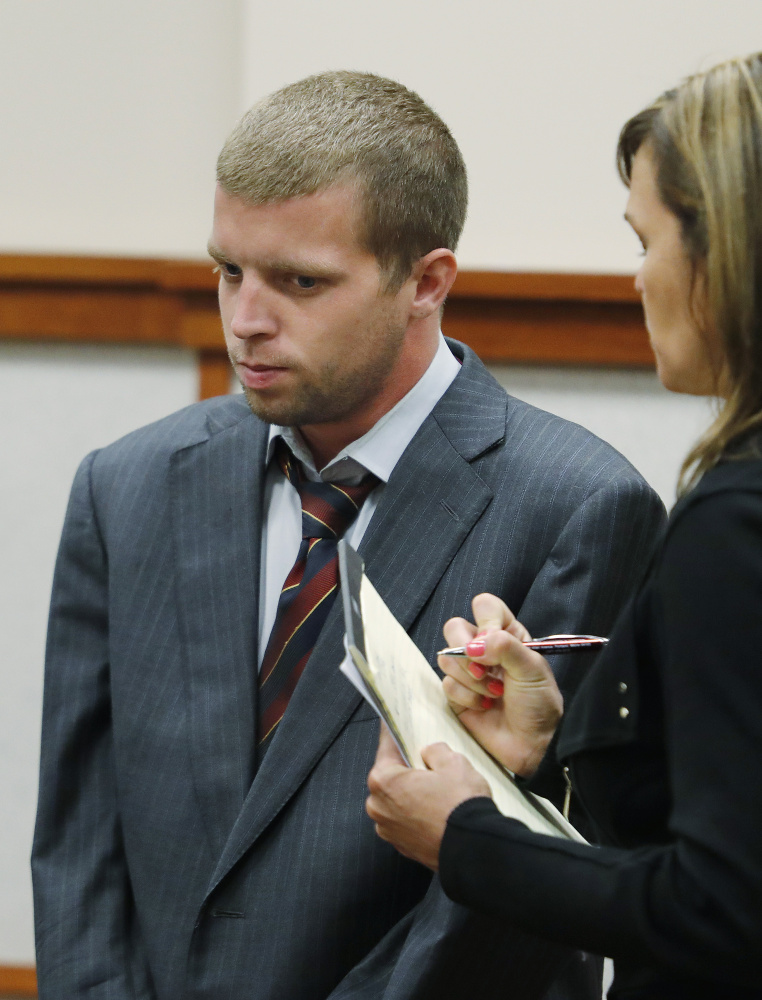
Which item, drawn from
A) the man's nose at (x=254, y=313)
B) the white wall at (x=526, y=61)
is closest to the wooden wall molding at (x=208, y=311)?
the white wall at (x=526, y=61)

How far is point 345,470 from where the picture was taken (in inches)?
49.9

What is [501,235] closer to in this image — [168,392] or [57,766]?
[168,392]

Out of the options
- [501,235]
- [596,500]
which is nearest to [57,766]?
[596,500]

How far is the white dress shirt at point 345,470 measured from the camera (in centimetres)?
125

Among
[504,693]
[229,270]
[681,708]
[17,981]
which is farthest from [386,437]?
[17,981]

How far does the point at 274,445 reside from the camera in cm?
132

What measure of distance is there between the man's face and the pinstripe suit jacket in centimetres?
13

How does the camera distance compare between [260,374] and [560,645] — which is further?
[260,374]

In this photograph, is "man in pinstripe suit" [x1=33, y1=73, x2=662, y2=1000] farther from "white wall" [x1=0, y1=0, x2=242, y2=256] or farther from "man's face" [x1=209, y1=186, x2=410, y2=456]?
"white wall" [x1=0, y1=0, x2=242, y2=256]

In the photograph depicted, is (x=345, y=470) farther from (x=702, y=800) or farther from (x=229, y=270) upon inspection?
(x=702, y=800)

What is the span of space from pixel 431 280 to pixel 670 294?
0.52 meters

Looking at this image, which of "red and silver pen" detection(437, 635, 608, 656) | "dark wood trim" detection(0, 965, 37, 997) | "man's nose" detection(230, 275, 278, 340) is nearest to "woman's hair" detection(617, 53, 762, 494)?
"red and silver pen" detection(437, 635, 608, 656)

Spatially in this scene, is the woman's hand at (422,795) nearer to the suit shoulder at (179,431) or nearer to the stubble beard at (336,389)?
the stubble beard at (336,389)

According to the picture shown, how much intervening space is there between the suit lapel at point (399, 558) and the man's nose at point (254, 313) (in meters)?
0.21
